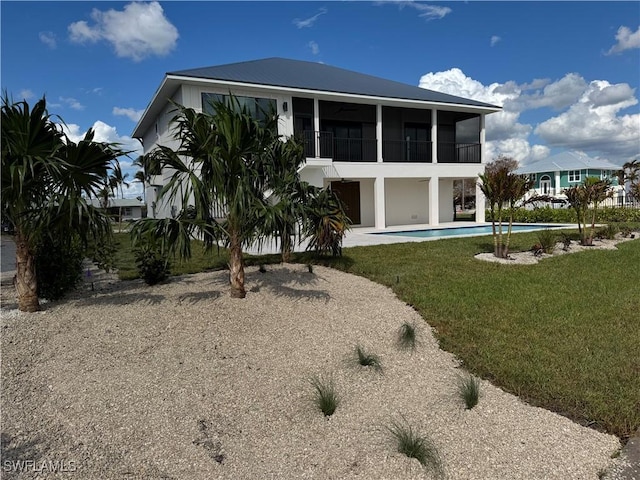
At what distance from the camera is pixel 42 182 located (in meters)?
4.92

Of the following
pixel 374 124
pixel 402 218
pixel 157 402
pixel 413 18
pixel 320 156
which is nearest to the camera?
pixel 157 402

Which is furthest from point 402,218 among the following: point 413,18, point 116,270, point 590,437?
point 590,437

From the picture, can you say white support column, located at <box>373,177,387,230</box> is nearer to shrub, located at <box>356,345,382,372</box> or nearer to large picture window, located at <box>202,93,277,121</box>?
large picture window, located at <box>202,93,277,121</box>

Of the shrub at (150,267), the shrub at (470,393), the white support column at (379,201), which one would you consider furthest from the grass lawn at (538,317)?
the white support column at (379,201)

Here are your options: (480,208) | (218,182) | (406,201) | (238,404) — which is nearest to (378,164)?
(406,201)

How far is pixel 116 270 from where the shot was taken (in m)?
9.14

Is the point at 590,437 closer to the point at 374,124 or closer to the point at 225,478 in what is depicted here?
the point at 225,478

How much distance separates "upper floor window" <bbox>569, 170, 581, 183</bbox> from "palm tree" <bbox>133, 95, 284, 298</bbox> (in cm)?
5739

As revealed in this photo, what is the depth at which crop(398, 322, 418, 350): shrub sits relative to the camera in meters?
4.89

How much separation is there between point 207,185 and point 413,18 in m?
12.1

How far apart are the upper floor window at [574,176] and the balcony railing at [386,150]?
125 feet

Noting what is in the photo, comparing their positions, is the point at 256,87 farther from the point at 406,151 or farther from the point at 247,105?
the point at 247,105

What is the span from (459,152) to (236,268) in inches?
805

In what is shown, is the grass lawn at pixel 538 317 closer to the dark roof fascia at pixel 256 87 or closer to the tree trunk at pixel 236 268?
the tree trunk at pixel 236 268
